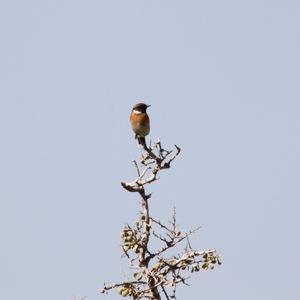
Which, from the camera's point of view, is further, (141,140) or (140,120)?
(140,120)

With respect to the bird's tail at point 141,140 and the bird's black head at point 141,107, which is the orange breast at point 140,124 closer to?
the bird's black head at point 141,107

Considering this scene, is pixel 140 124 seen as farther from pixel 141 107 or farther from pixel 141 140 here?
pixel 141 140

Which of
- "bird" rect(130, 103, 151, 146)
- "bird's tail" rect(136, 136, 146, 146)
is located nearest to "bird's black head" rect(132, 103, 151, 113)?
"bird" rect(130, 103, 151, 146)

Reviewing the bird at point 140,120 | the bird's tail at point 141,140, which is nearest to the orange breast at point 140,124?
the bird at point 140,120

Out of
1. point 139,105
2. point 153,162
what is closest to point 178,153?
point 153,162

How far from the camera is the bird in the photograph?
16.0 m

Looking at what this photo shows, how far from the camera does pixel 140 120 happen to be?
16.3 metres

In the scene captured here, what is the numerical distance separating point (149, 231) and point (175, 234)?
373mm

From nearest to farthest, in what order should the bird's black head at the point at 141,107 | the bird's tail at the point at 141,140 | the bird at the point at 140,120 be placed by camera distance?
the bird's tail at the point at 141,140 < the bird at the point at 140,120 < the bird's black head at the point at 141,107

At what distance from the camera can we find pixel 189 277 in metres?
10.7

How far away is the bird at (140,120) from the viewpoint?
52.5 ft

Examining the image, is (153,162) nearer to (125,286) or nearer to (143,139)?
(125,286)

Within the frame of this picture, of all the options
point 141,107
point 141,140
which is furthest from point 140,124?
point 141,140

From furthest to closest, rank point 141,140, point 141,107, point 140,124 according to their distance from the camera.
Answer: point 141,107, point 140,124, point 141,140
